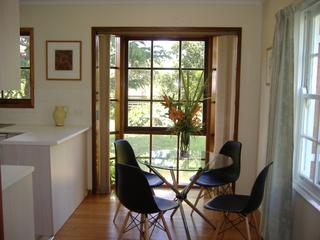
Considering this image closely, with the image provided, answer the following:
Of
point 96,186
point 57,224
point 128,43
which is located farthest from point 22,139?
point 128,43

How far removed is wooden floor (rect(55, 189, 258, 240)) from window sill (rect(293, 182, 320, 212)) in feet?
2.50

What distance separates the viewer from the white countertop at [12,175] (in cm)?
172

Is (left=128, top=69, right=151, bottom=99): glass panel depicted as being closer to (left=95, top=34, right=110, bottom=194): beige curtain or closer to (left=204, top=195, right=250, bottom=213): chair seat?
(left=95, top=34, right=110, bottom=194): beige curtain

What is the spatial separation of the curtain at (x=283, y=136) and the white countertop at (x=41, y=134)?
1.94 meters

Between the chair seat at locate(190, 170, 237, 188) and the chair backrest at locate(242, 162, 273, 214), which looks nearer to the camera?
the chair backrest at locate(242, 162, 273, 214)

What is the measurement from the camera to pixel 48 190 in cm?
301

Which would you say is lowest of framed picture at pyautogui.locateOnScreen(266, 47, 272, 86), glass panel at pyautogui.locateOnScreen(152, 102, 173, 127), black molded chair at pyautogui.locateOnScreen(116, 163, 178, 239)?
black molded chair at pyautogui.locateOnScreen(116, 163, 178, 239)

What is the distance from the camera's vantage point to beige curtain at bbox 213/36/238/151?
4.22 meters

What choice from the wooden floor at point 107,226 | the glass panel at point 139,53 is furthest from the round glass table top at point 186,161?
the glass panel at point 139,53

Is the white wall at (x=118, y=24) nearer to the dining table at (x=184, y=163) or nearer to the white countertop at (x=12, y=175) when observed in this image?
the dining table at (x=184, y=163)

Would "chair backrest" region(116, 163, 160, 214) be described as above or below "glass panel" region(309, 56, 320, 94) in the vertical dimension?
below

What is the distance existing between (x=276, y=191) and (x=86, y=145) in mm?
2422

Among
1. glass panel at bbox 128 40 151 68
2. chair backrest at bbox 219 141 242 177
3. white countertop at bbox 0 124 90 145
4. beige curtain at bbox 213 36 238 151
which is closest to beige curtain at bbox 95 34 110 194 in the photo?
white countertop at bbox 0 124 90 145

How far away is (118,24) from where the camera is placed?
404 centimetres
